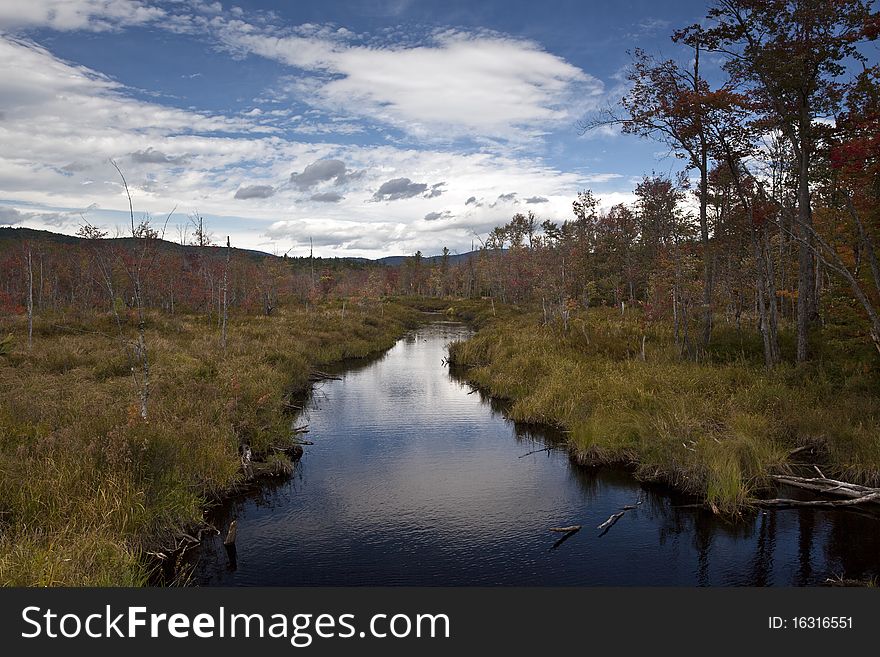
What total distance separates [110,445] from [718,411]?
49.6 feet

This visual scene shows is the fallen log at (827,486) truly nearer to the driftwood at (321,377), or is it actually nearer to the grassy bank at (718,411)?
the grassy bank at (718,411)

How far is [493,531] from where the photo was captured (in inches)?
434

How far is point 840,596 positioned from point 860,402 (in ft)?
27.7

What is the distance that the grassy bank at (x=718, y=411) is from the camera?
12492 millimetres

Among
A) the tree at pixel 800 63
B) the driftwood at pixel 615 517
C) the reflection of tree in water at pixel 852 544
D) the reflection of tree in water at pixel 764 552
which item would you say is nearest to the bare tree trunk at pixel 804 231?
the tree at pixel 800 63

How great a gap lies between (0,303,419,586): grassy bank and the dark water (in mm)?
1408

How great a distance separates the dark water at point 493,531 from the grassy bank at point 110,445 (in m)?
1.41

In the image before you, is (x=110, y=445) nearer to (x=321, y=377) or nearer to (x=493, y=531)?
(x=493, y=531)

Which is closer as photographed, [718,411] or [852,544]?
[852,544]

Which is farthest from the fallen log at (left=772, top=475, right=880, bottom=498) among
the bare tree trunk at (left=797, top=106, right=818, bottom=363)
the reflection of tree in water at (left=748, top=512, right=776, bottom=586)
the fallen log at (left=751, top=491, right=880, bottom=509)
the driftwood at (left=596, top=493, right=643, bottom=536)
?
the bare tree trunk at (left=797, top=106, right=818, bottom=363)

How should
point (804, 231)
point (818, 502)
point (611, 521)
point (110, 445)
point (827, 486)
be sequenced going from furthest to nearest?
point (804, 231), point (827, 486), point (611, 521), point (818, 502), point (110, 445)

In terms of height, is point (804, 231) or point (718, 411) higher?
point (804, 231)

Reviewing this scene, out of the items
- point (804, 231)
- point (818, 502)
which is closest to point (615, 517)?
point (818, 502)

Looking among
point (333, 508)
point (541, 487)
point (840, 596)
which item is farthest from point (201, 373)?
point (840, 596)
